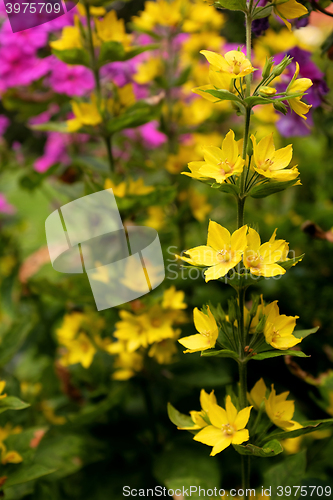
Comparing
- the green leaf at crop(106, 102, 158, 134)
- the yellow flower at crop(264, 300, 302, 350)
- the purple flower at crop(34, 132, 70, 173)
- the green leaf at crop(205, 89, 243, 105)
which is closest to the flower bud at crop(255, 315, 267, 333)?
the yellow flower at crop(264, 300, 302, 350)

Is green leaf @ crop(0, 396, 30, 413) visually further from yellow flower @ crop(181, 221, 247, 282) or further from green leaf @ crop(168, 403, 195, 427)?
yellow flower @ crop(181, 221, 247, 282)

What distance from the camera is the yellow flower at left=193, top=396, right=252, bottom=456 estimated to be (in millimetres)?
417

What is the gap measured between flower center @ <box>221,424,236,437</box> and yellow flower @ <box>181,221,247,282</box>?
0.17 m

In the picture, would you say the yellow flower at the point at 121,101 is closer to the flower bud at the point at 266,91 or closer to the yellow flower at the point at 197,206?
the yellow flower at the point at 197,206

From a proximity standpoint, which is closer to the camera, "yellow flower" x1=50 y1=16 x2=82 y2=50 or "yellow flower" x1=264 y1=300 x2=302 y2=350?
"yellow flower" x1=264 y1=300 x2=302 y2=350

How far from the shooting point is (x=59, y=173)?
3.65 feet

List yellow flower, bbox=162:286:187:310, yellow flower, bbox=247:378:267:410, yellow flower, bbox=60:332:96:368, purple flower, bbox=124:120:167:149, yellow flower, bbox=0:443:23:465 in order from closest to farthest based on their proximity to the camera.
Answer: yellow flower, bbox=247:378:267:410
yellow flower, bbox=0:443:23:465
yellow flower, bbox=162:286:187:310
yellow flower, bbox=60:332:96:368
purple flower, bbox=124:120:167:149

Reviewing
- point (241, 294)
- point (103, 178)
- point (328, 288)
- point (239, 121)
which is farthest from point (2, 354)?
point (239, 121)

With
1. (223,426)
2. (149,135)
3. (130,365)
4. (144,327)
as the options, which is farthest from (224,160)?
(149,135)

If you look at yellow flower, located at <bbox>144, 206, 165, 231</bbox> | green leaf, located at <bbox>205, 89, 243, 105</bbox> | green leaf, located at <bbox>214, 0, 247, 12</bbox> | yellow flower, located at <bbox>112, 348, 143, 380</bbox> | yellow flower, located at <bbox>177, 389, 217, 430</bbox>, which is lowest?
yellow flower, located at <bbox>112, 348, 143, 380</bbox>

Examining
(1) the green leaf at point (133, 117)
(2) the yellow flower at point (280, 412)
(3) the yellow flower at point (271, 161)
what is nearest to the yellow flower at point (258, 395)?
(2) the yellow flower at point (280, 412)

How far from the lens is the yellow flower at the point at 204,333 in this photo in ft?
1.35

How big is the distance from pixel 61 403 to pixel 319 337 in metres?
0.63

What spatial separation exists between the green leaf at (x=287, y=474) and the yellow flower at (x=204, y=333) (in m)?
0.27
